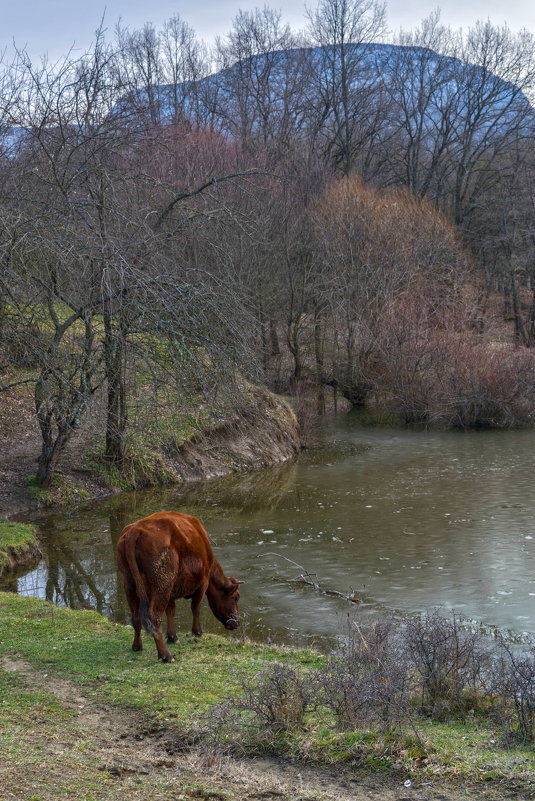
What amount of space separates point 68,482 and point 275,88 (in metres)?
38.3

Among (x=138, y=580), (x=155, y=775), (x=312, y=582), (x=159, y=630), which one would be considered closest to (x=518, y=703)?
(x=155, y=775)

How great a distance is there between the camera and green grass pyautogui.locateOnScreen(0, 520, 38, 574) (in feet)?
46.2

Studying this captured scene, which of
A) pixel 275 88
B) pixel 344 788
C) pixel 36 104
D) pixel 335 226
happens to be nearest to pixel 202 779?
pixel 344 788

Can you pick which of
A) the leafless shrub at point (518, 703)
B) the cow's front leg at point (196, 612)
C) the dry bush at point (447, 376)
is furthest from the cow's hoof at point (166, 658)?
the dry bush at point (447, 376)

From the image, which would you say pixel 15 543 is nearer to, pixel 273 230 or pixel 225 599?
pixel 225 599

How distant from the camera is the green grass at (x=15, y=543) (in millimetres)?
14078

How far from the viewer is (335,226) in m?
35.9

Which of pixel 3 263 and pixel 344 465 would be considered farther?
pixel 344 465

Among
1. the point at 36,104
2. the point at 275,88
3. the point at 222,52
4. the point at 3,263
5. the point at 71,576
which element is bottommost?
the point at 71,576

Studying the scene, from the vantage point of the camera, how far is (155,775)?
5.39 meters

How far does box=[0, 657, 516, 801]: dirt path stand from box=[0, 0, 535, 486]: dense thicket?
7.91m

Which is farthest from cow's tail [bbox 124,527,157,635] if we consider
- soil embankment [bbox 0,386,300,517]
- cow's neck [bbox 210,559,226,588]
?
soil embankment [bbox 0,386,300,517]

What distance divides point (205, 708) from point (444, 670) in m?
2.17

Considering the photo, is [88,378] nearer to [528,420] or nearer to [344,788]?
[344,788]
